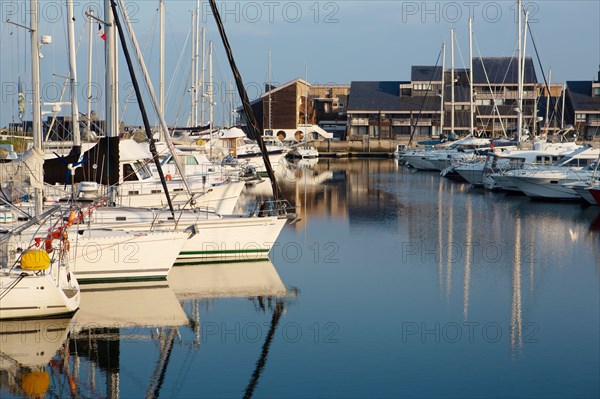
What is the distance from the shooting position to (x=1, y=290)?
51.9 ft

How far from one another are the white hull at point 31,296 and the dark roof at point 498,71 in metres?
77.3

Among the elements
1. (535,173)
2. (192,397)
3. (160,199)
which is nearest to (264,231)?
(160,199)

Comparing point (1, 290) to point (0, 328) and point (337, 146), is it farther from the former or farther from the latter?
point (337, 146)

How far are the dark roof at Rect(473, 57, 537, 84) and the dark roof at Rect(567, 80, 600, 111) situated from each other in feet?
14.3

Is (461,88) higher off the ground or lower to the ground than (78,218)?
higher

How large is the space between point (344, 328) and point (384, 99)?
77272 mm

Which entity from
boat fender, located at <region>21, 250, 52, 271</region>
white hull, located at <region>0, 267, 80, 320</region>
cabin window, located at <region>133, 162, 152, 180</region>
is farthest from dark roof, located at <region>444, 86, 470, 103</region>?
boat fender, located at <region>21, 250, 52, 271</region>

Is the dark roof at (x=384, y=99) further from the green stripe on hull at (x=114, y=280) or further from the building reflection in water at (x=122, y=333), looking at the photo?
the green stripe on hull at (x=114, y=280)

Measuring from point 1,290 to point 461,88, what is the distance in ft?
261

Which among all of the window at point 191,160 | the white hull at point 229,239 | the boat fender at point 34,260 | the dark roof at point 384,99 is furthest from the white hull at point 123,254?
the dark roof at point 384,99

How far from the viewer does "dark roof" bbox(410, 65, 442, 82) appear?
91750 mm

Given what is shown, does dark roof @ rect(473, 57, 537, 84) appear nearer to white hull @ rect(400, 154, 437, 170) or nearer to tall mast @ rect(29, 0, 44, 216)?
white hull @ rect(400, 154, 437, 170)

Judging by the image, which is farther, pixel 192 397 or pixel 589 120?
pixel 589 120

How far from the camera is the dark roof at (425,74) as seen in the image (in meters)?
91.8
